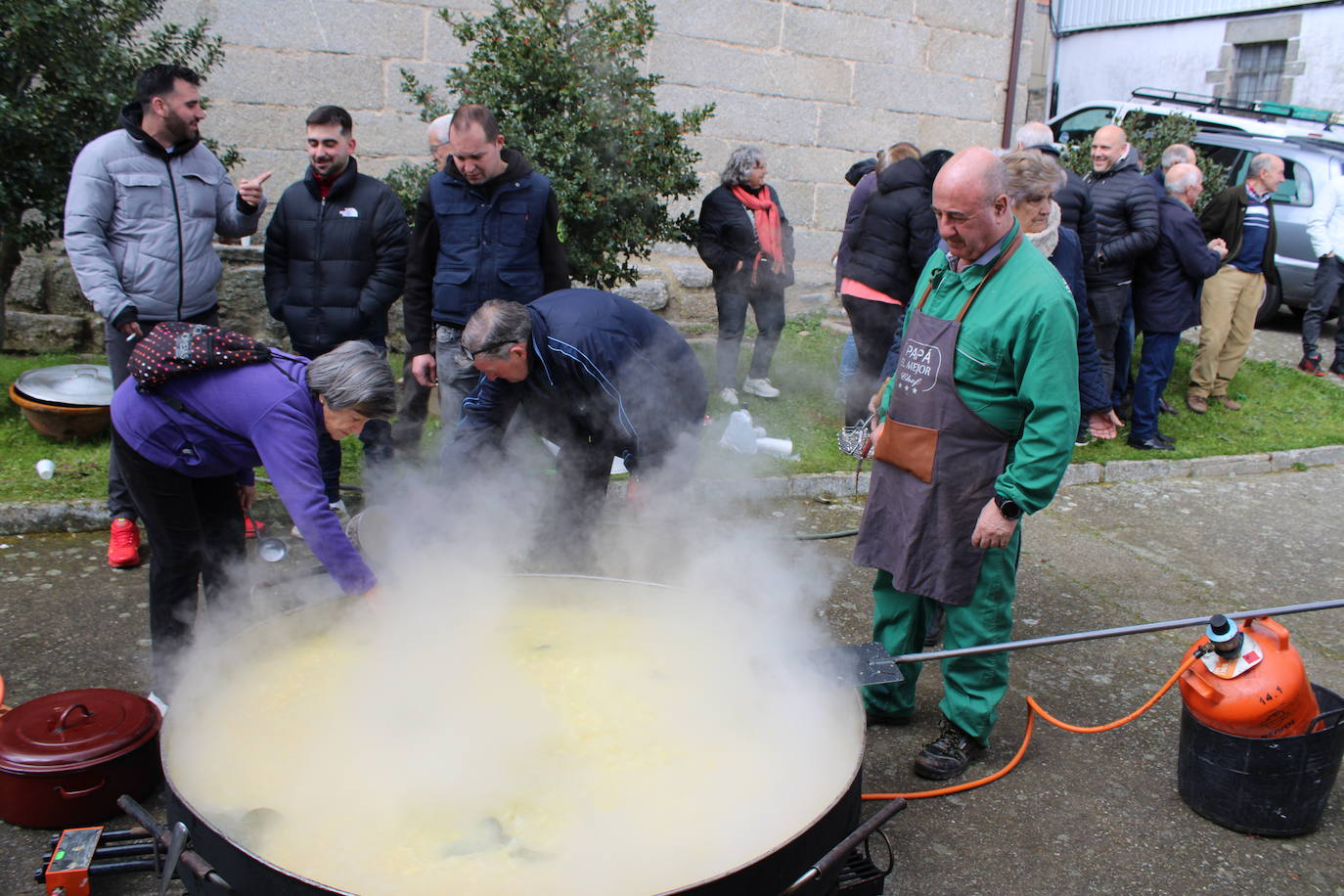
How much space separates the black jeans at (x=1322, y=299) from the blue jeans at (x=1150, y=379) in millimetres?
3226

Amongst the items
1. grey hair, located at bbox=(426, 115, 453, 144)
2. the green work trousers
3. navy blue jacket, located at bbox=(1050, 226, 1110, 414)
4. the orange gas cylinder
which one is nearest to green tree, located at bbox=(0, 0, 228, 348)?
grey hair, located at bbox=(426, 115, 453, 144)

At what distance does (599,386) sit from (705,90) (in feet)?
18.0

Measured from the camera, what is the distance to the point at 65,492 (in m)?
4.79

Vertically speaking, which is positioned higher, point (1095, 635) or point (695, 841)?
point (1095, 635)

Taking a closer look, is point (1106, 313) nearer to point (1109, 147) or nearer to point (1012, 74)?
point (1109, 147)

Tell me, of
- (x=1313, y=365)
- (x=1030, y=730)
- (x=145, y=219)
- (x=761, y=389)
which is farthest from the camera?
(x=1313, y=365)

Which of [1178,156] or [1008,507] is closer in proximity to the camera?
[1008,507]

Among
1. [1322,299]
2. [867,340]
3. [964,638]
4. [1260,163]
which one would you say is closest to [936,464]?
[964,638]

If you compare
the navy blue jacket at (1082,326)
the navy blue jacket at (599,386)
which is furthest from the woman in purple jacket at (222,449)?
the navy blue jacket at (1082,326)

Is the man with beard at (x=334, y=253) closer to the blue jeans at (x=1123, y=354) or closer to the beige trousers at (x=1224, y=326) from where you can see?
the blue jeans at (x=1123, y=354)

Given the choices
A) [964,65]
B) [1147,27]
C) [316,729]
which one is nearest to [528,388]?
[316,729]

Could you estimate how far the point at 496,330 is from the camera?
11.3 feet

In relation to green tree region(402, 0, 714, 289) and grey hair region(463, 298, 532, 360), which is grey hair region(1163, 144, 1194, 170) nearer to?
green tree region(402, 0, 714, 289)

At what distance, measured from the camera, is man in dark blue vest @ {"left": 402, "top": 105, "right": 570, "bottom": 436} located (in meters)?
4.70
